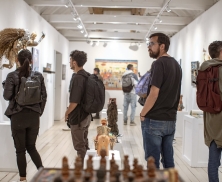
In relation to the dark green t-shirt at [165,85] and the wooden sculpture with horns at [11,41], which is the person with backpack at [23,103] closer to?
the wooden sculpture with horns at [11,41]

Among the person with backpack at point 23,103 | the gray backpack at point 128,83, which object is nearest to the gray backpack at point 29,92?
the person with backpack at point 23,103

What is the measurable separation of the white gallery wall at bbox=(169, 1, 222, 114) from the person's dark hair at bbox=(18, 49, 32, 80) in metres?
3.51

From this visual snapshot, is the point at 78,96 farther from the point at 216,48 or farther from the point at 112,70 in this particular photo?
the point at 112,70

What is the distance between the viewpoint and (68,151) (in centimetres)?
540

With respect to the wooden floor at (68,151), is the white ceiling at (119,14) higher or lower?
higher

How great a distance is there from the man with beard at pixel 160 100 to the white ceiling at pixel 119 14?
3.73 metres

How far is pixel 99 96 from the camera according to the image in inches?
133

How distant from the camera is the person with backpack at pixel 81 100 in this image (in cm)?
329

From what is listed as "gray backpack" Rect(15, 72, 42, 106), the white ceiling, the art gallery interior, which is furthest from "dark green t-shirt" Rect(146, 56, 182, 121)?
the white ceiling

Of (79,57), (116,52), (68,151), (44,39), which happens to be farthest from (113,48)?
(79,57)

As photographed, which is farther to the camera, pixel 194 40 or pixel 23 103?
pixel 194 40

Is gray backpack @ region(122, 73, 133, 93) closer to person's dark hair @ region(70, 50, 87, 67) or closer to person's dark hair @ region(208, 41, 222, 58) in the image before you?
person's dark hair @ region(70, 50, 87, 67)

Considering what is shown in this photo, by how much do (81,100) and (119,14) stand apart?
237 inches

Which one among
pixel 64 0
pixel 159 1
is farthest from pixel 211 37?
pixel 64 0
